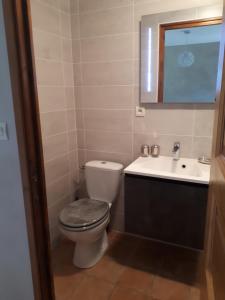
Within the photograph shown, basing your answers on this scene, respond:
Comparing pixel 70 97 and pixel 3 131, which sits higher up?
pixel 70 97

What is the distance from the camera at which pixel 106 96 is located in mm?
2152

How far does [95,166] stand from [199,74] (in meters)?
1.15

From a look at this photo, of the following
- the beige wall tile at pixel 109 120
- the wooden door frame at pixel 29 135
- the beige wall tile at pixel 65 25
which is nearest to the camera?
the wooden door frame at pixel 29 135

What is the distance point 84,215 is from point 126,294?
623 millimetres

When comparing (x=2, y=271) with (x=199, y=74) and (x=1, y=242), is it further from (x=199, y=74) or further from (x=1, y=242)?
(x=199, y=74)

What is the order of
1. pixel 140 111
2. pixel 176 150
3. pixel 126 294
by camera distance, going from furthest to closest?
pixel 140 111
pixel 176 150
pixel 126 294

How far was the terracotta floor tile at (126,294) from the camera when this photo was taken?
1.59 meters

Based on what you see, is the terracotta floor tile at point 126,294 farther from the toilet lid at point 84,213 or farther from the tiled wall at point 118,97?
the tiled wall at point 118,97

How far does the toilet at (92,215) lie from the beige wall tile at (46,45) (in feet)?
3.27

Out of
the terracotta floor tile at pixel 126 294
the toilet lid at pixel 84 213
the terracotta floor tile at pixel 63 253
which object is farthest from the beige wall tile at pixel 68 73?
the terracotta floor tile at pixel 126 294

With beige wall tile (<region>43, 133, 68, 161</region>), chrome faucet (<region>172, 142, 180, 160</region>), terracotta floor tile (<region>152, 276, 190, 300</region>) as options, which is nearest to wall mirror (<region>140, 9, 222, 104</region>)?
chrome faucet (<region>172, 142, 180, 160</region>)

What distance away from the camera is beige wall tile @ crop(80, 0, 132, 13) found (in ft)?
6.29

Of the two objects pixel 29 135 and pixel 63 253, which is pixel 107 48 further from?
pixel 63 253

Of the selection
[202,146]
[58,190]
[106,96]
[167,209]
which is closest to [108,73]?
[106,96]
